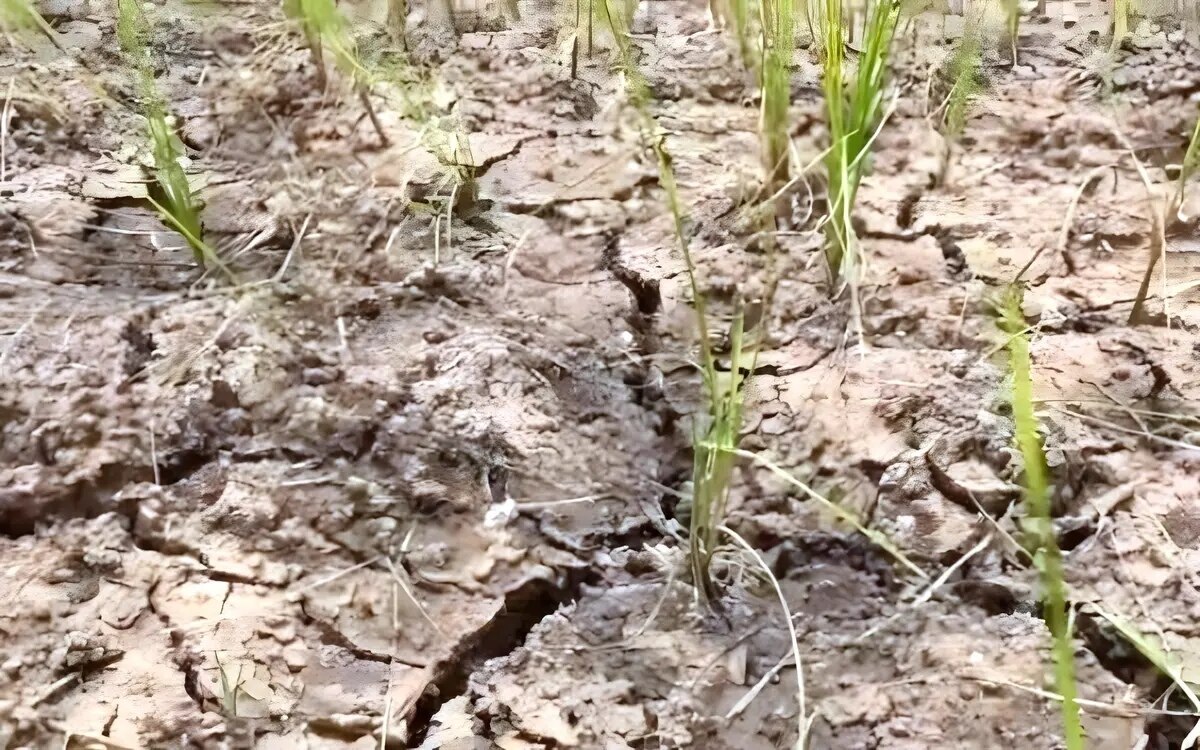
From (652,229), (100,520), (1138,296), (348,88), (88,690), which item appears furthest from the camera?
(348,88)

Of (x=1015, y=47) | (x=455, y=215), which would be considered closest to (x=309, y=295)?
(x=455, y=215)

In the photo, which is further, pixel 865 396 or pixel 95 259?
pixel 95 259

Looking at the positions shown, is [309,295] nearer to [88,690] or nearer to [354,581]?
[354,581]

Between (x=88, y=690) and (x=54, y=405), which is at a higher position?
(x=54, y=405)

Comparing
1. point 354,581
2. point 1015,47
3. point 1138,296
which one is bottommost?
point 354,581

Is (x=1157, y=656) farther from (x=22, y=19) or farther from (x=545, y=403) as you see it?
(x=22, y=19)

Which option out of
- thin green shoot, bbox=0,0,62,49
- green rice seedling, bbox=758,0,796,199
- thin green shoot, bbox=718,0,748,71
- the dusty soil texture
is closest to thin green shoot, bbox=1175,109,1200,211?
the dusty soil texture
